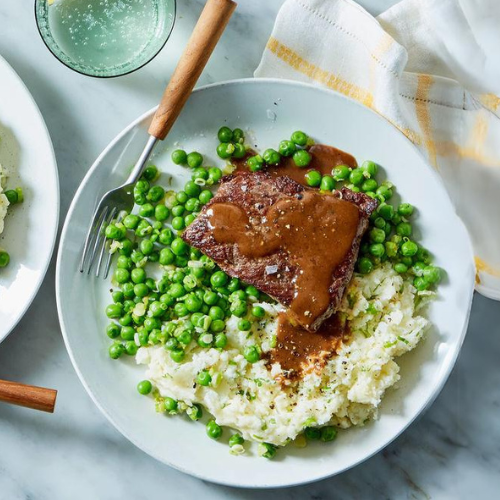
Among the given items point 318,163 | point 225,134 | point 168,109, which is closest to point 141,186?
point 168,109

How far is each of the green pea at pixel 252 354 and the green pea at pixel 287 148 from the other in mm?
1380

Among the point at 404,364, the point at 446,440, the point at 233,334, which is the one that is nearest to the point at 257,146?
the point at 233,334

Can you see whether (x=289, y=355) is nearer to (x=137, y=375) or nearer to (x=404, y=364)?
(x=404, y=364)

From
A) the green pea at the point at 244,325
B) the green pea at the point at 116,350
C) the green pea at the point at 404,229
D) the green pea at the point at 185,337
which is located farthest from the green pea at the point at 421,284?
the green pea at the point at 116,350

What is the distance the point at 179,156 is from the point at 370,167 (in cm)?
136

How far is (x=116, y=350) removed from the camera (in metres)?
5.05

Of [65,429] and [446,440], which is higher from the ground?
[446,440]

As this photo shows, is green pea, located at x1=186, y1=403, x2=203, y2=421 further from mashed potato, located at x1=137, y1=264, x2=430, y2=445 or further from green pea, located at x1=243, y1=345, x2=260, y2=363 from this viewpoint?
green pea, located at x1=243, y1=345, x2=260, y2=363

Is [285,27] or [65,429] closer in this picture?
[285,27]

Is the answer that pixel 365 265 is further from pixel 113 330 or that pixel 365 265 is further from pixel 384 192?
pixel 113 330

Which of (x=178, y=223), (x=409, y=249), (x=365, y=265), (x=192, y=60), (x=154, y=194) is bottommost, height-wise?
(x=178, y=223)

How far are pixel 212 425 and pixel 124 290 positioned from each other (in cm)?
114

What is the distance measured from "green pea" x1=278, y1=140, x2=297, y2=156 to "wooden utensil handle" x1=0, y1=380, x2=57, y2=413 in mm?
2286

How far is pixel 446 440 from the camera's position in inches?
208
